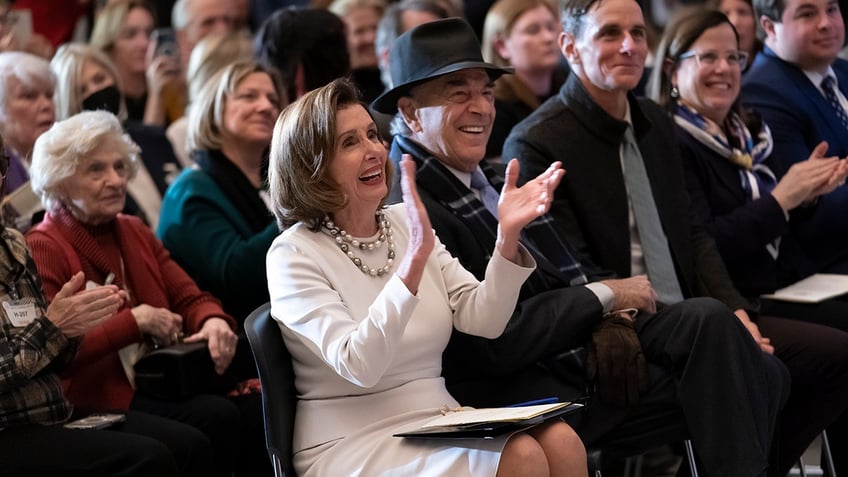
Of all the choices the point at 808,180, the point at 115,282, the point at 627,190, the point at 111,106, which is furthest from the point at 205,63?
the point at 808,180

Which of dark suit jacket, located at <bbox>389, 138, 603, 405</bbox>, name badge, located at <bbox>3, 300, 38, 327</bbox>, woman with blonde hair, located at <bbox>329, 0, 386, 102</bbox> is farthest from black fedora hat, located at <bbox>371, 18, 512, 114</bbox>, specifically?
woman with blonde hair, located at <bbox>329, 0, 386, 102</bbox>

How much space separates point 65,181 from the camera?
3.46 meters

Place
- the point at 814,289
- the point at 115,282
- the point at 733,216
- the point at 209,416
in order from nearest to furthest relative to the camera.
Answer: the point at 209,416, the point at 115,282, the point at 733,216, the point at 814,289

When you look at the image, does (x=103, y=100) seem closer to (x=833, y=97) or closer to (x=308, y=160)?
(x=308, y=160)

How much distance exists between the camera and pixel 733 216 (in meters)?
4.00

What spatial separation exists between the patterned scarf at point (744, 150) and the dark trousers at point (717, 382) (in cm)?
99

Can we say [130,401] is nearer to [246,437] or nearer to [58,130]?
[246,437]

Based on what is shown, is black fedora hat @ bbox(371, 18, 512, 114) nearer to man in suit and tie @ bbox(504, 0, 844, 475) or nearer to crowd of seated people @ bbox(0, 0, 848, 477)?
crowd of seated people @ bbox(0, 0, 848, 477)

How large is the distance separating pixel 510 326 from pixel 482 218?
332mm

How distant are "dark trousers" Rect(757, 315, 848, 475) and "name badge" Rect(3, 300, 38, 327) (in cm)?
217

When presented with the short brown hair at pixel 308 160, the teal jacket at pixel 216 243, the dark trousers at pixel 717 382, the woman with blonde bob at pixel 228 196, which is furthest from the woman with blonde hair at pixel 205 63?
the dark trousers at pixel 717 382

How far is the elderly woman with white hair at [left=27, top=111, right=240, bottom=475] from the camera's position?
3.36 m

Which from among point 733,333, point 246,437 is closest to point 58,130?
point 246,437

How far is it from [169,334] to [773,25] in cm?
256
